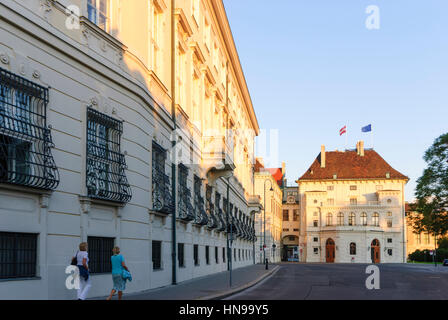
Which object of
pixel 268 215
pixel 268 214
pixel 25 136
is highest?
pixel 25 136

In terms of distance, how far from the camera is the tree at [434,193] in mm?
56206

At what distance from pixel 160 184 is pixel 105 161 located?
493 cm

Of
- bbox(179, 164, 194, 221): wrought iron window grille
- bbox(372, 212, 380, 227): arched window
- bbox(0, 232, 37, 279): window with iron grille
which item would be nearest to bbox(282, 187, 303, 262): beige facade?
bbox(372, 212, 380, 227): arched window

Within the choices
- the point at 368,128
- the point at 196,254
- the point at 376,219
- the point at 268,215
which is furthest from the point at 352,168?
the point at 196,254

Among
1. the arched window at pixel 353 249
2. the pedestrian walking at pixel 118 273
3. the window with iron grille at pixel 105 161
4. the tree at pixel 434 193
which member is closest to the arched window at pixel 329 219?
the arched window at pixel 353 249

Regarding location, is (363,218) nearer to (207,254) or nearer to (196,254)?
(207,254)

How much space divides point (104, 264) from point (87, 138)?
3532 millimetres

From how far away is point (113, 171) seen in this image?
16469 mm

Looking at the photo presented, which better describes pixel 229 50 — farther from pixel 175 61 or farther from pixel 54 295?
pixel 54 295

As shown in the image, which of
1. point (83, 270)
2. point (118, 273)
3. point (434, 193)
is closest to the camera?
point (83, 270)

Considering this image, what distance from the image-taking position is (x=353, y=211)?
97750 mm

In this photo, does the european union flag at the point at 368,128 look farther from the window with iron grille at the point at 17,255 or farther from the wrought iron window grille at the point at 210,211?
the window with iron grille at the point at 17,255

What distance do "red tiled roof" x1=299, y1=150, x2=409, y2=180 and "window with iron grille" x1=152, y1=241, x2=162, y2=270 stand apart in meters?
82.8

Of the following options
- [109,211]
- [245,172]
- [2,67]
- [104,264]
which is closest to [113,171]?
[109,211]
